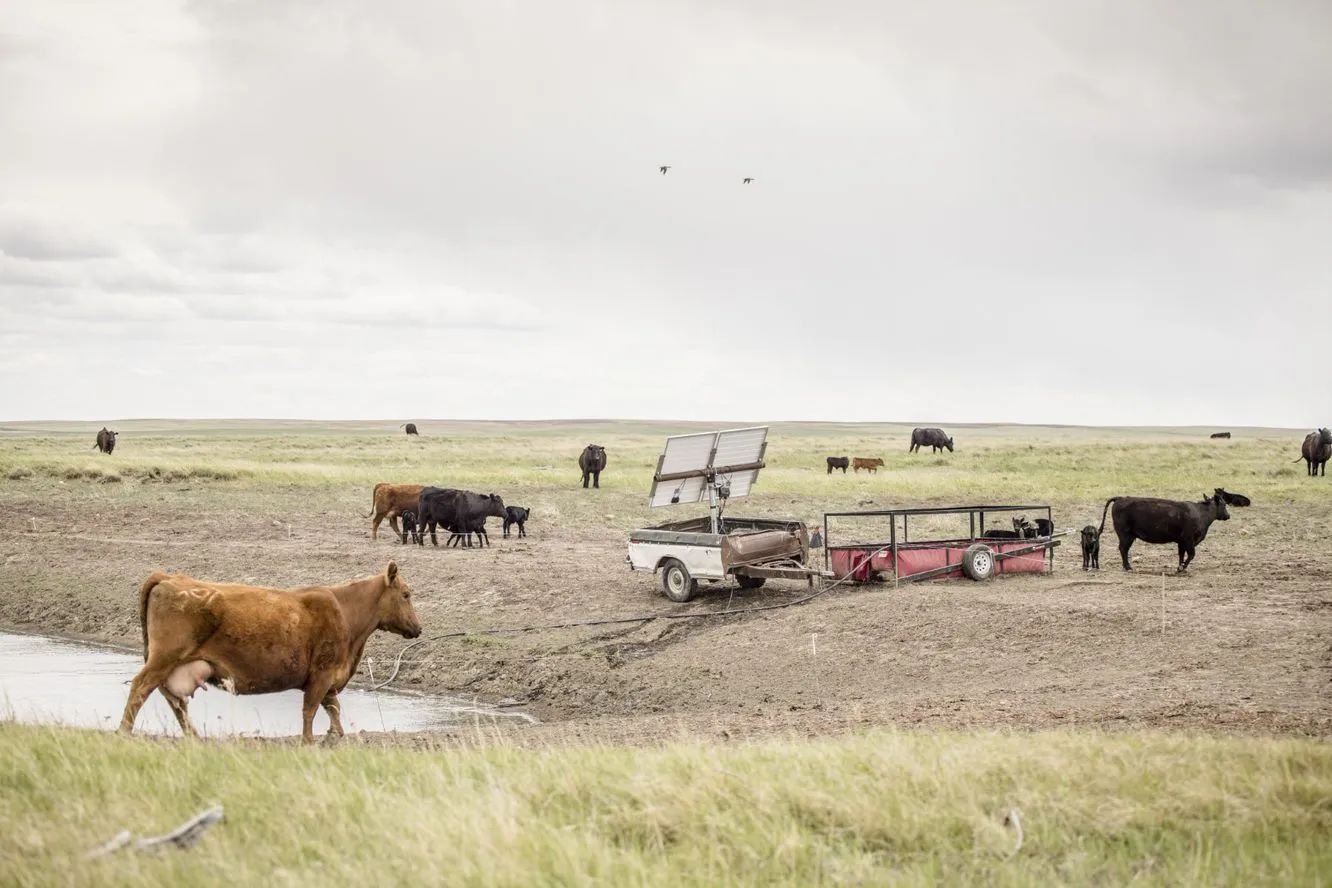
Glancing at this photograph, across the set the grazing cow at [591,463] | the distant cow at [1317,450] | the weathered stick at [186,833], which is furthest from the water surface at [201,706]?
the distant cow at [1317,450]

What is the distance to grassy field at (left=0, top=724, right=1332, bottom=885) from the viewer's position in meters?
6.45

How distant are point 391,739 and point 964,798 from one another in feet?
19.7

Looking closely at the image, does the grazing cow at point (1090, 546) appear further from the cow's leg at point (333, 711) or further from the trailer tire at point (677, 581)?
the cow's leg at point (333, 711)

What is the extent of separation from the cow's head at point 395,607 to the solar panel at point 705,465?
8.19 metres

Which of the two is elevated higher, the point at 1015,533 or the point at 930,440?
the point at 930,440

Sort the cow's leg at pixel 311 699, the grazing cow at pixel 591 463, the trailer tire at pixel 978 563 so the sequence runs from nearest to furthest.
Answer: the cow's leg at pixel 311 699 < the trailer tire at pixel 978 563 < the grazing cow at pixel 591 463

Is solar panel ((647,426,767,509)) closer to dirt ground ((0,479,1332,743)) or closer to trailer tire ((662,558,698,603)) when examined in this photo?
trailer tire ((662,558,698,603))

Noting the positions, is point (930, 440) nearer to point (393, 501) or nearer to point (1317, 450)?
point (1317, 450)

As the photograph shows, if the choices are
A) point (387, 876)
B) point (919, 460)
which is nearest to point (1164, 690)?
point (387, 876)

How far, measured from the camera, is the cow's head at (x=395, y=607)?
12711 millimetres

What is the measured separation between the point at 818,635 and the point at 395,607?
674cm

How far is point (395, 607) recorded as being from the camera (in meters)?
12.8

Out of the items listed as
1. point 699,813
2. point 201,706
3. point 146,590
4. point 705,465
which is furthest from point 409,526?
point 699,813

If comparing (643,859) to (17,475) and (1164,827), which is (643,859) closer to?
(1164,827)
